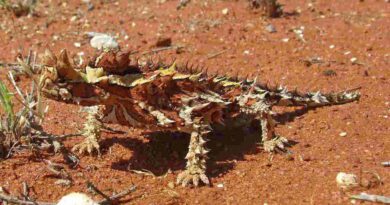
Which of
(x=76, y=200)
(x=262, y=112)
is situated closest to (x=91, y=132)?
(x=76, y=200)

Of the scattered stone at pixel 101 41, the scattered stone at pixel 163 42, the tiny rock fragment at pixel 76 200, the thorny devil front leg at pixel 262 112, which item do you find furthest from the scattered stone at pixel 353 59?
the tiny rock fragment at pixel 76 200

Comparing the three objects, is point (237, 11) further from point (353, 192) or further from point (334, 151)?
point (353, 192)

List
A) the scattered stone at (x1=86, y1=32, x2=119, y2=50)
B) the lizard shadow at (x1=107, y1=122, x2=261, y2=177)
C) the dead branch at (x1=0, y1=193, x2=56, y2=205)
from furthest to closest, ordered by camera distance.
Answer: the scattered stone at (x1=86, y1=32, x2=119, y2=50) → the lizard shadow at (x1=107, y1=122, x2=261, y2=177) → the dead branch at (x1=0, y1=193, x2=56, y2=205)

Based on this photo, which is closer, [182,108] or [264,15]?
[182,108]

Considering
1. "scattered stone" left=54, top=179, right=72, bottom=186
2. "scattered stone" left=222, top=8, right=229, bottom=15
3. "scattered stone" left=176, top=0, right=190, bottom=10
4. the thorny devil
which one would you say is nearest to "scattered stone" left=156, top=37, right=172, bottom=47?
"scattered stone" left=222, top=8, right=229, bottom=15

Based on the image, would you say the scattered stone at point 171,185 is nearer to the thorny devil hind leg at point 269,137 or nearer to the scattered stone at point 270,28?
the thorny devil hind leg at point 269,137

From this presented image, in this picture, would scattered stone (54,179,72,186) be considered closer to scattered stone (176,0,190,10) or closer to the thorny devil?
the thorny devil

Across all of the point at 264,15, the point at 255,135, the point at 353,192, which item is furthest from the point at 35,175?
the point at 264,15
